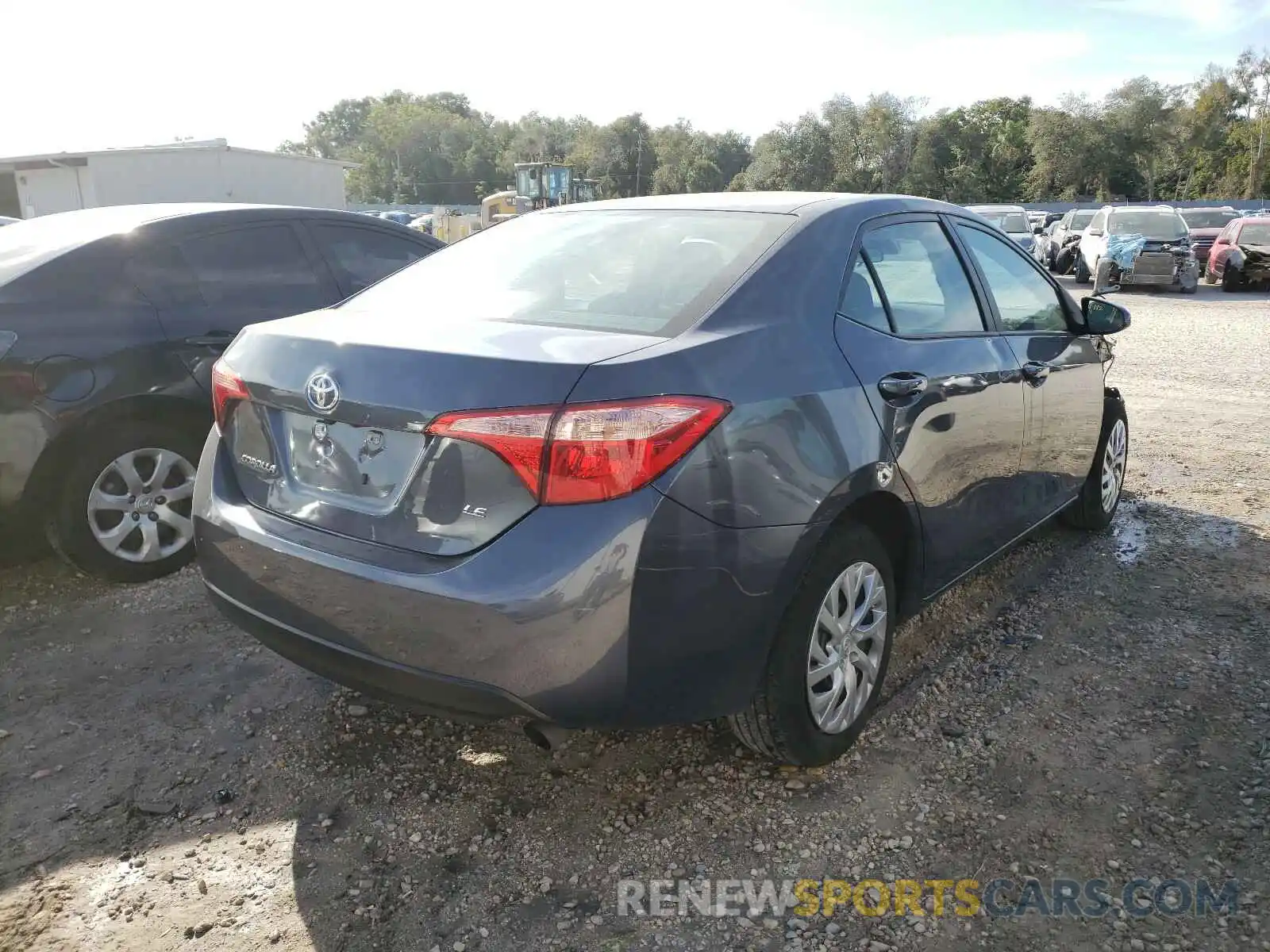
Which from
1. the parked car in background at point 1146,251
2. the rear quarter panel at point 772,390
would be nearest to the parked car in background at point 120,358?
the rear quarter panel at point 772,390

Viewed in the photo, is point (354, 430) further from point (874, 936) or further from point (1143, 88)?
point (1143, 88)

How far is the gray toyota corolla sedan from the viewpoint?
2.15m

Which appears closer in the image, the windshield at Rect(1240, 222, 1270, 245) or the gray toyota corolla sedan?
the gray toyota corolla sedan

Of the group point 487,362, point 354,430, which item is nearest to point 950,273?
point 487,362

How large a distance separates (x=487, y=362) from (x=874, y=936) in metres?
1.62

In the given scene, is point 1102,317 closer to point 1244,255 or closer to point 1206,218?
point 1244,255

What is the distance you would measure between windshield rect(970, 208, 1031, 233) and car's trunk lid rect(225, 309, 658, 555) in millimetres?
22016

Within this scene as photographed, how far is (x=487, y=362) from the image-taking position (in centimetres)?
222

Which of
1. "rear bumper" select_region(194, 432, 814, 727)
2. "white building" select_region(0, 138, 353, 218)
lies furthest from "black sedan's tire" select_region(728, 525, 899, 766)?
"white building" select_region(0, 138, 353, 218)

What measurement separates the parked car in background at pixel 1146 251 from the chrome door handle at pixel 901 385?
17831mm

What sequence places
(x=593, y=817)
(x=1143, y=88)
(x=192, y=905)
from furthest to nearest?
1. (x=1143, y=88)
2. (x=593, y=817)
3. (x=192, y=905)

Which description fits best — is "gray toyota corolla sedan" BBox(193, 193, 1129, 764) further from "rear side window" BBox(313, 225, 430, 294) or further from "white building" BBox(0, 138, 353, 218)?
"white building" BBox(0, 138, 353, 218)

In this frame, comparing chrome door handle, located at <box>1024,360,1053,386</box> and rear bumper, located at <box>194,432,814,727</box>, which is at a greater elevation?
chrome door handle, located at <box>1024,360,1053,386</box>

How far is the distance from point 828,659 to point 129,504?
3204mm
